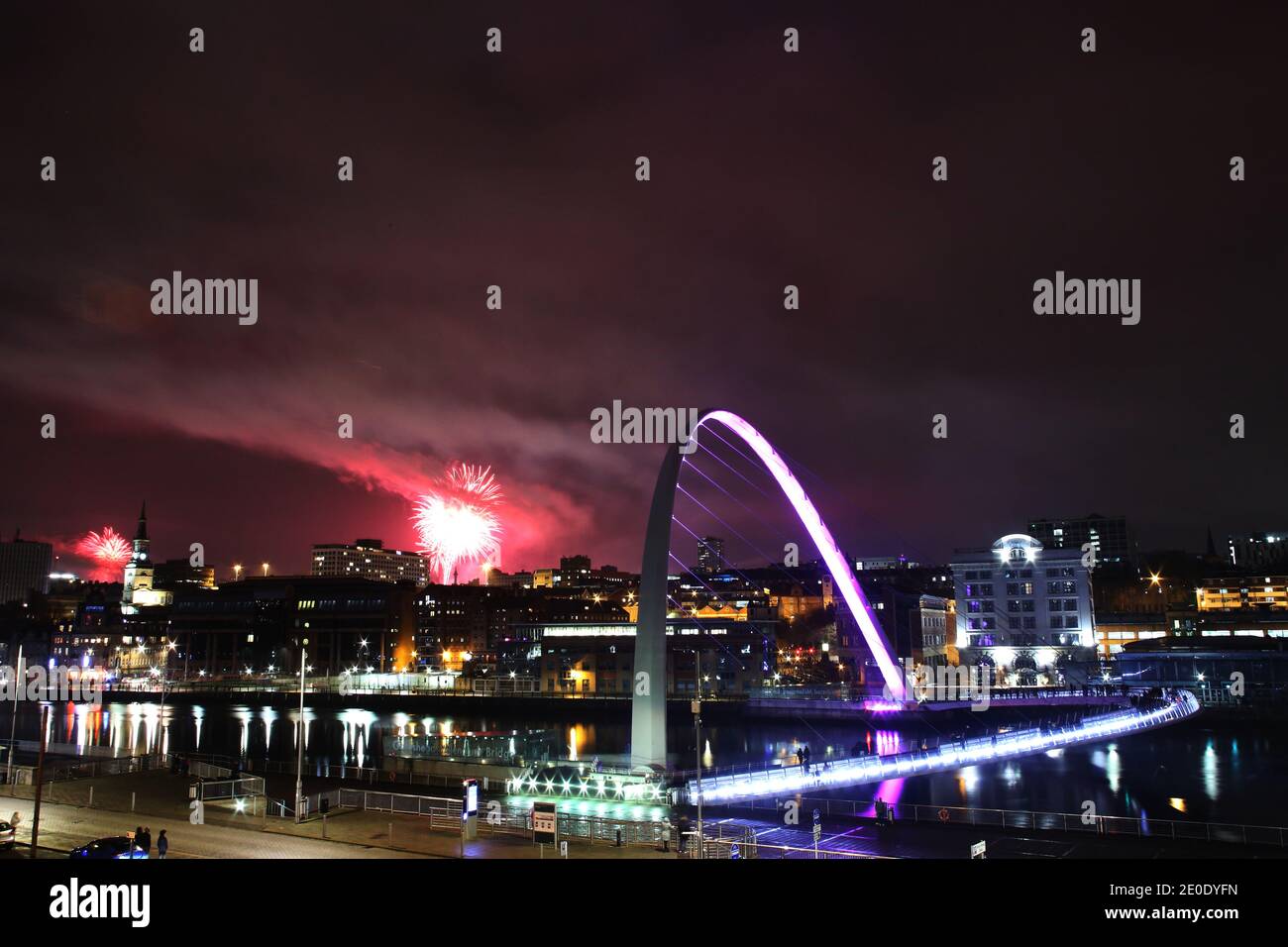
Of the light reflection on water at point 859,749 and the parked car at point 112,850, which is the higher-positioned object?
the parked car at point 112,850

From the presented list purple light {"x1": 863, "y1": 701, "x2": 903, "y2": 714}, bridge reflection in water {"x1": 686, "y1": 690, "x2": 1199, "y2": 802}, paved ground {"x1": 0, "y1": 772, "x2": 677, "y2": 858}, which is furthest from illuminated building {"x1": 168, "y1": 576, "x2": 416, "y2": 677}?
paved ground {"x1": 0, "y1": 772, "x2": 677, "y2": 858}

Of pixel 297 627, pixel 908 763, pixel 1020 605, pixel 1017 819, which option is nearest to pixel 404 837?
pixel 1017 819

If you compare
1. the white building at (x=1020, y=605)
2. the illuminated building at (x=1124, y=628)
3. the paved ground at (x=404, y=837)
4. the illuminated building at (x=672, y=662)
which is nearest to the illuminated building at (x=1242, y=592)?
the illuminated building at (x=1124, y=628)

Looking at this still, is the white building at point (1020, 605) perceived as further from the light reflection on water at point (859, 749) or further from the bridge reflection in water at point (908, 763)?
the bridge reflection in water at point (908, 763)

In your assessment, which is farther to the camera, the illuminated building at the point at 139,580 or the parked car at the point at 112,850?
the illuminated building at the point at 139,580
